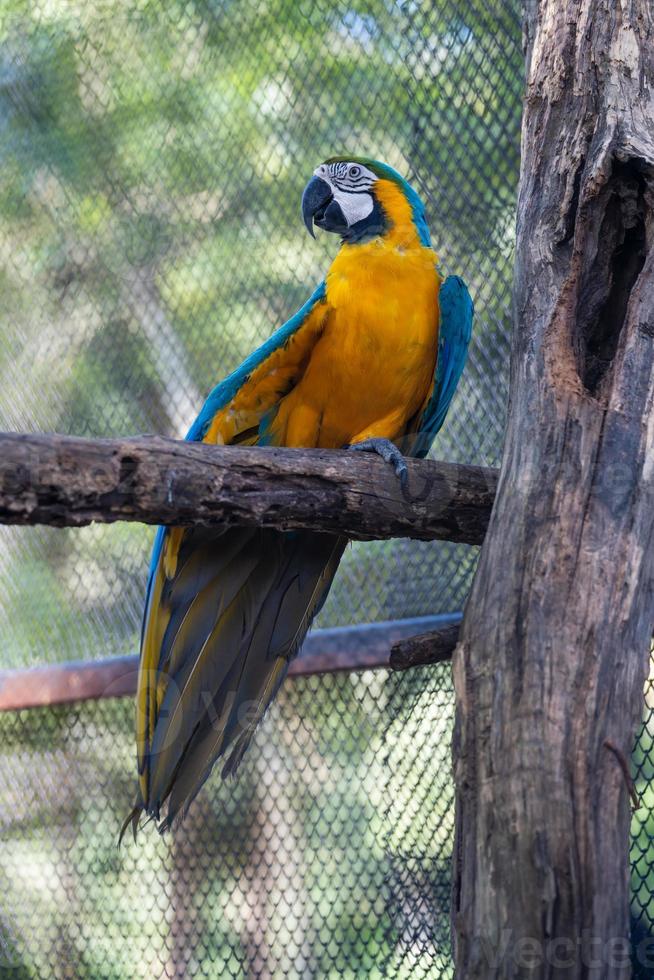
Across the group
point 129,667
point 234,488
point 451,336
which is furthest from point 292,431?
point 129,667

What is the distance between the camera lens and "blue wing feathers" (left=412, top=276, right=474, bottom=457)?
Answer: 1.40 meters

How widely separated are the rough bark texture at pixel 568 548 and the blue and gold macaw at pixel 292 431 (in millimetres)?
250

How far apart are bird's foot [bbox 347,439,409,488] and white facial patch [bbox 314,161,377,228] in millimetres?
430

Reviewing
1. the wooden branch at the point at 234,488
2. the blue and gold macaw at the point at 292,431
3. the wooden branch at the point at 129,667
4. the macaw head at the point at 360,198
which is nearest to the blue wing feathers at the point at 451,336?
the blue and gold macaw at the point at 292,431

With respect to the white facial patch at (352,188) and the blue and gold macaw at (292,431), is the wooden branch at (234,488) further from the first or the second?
the white facial patch at (352,188)

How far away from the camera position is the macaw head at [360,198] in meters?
1.49

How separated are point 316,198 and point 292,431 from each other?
44cm

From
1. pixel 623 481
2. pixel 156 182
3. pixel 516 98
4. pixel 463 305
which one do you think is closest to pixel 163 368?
pixel 156 182

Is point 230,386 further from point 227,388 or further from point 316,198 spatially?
point 316,198

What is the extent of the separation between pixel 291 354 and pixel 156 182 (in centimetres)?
70

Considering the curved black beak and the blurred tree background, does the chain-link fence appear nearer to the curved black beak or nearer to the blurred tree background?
the blurred tree background

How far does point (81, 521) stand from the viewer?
904mm

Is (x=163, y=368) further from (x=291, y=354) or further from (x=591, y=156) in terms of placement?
(x=591, y=156)

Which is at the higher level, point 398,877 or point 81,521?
point 81,521
